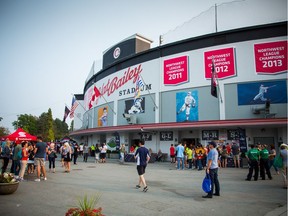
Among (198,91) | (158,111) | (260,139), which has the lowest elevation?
(260,139)

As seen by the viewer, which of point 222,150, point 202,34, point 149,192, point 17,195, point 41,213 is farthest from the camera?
point 202,34

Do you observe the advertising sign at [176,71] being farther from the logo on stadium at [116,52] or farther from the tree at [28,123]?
the tree at [28,123]

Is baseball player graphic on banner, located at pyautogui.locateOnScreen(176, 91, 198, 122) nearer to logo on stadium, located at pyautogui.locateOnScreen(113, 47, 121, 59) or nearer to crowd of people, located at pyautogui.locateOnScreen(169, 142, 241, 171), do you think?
crowd of people, located at pyautogui.locateOnScreen(169, 142, 241, 171)

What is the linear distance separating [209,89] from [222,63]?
9.95 feet

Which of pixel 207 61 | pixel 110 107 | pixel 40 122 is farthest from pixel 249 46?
pixel 40 122

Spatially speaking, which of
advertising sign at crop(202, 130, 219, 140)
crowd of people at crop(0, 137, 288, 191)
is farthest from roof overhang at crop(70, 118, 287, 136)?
crowd of people at crop(0, 137, 288, 191)

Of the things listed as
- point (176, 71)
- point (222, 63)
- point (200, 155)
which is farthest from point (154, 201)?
point (176, 71)

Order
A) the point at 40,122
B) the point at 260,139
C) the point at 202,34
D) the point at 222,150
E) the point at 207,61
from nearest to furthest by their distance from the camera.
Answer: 1. the point at 222,150
2. the point at 260,139
3. the point at 207,61
4. the point at 202,34
5. the point at 40,122

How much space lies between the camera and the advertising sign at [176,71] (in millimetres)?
26016

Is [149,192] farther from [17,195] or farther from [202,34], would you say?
[202,34]

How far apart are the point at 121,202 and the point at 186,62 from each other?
21.6m

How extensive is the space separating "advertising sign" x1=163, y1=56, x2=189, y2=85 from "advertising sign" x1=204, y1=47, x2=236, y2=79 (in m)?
2.40

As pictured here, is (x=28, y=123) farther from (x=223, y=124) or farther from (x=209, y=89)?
(x=223, y=124)

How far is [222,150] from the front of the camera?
18.0m
